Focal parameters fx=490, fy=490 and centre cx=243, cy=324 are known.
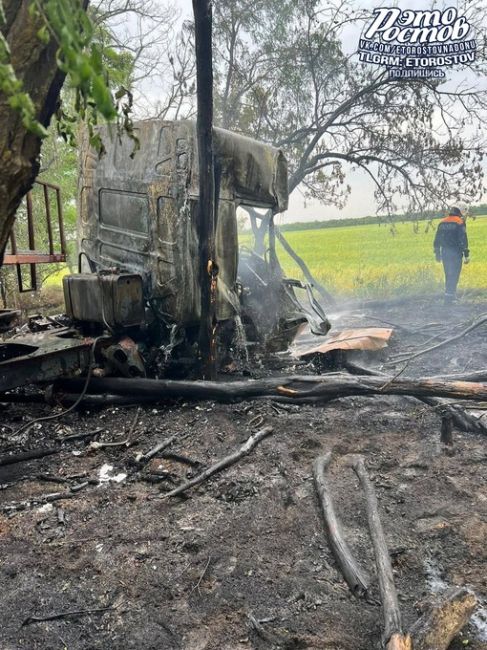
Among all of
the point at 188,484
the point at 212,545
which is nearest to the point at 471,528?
the point at 212,545

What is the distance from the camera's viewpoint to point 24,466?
13.6 ft

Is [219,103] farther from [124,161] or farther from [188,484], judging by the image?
[188,484]

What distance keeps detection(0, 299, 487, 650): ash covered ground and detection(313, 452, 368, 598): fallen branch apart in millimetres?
57

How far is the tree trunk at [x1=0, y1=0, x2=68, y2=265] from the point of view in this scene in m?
1.67

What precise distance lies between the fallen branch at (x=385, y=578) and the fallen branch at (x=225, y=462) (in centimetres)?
99

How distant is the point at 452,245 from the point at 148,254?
8957 mm

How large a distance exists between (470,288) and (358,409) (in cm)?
1056

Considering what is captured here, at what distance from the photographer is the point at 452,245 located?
1200 centimetres

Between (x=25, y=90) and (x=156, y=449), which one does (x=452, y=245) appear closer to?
(x=156, y=449)

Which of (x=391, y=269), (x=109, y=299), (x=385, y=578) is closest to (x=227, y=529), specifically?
(x=385, y=578)

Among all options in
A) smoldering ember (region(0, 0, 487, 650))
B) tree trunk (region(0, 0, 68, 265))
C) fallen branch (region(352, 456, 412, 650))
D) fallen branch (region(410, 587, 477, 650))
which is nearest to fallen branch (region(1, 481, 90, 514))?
smoldering ember (region(0, 0, 487, 650))

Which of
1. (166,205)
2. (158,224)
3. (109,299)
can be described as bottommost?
(109,299)

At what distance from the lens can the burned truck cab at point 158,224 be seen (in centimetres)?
543

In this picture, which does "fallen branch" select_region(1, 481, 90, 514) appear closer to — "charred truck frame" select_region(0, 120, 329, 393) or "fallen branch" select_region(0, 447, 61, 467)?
"fallen branch" select_region(0, 447, 61, 467)
